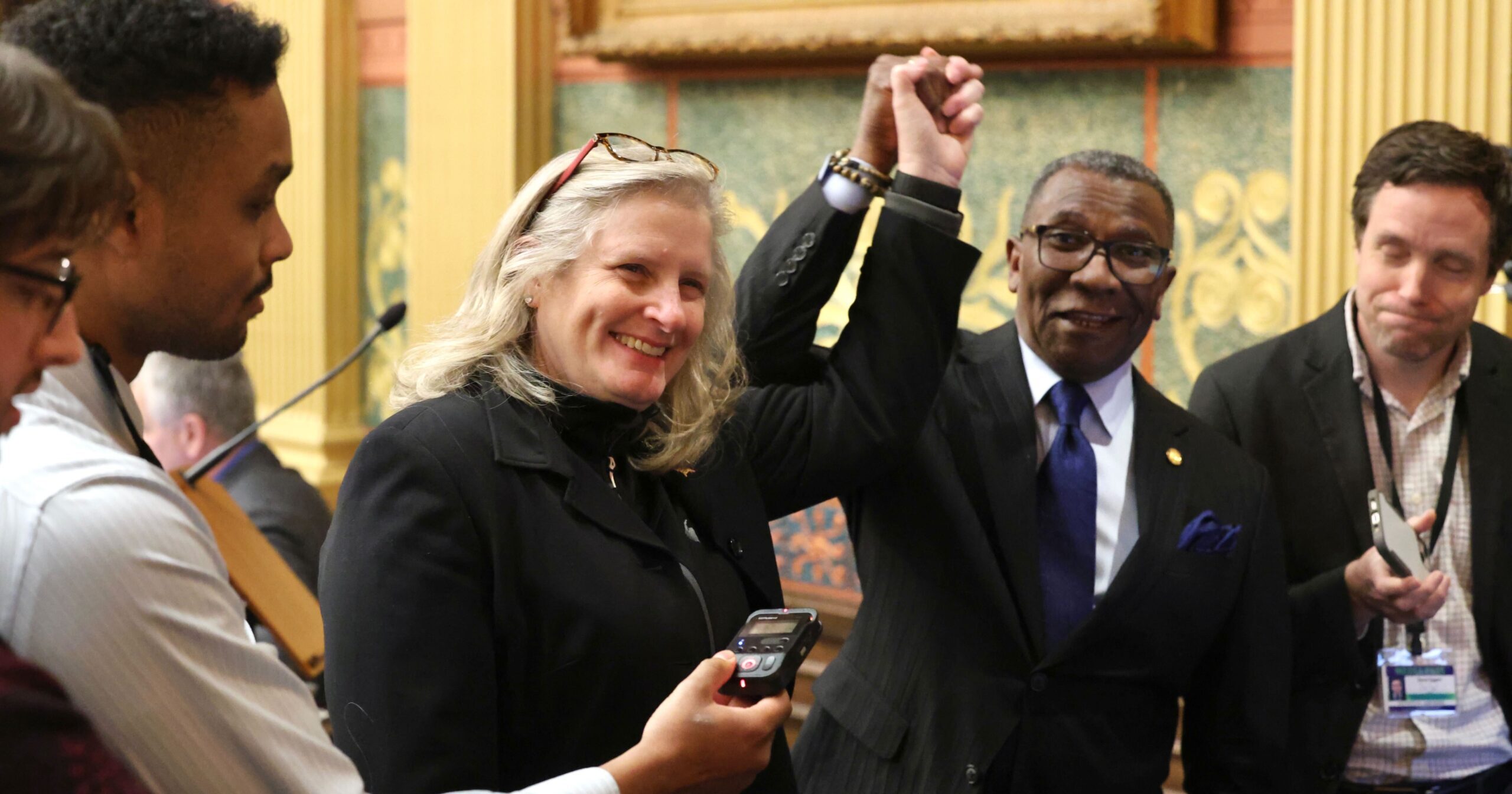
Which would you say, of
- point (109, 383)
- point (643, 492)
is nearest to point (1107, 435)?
point (643, 492)

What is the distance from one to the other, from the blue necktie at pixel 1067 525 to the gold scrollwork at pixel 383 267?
332 centimetres

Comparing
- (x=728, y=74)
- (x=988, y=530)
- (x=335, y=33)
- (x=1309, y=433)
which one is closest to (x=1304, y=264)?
(x=1309, y=433)

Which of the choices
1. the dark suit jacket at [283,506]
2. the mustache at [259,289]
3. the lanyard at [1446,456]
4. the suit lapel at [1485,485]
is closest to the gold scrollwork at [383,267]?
the dark suit jacket at [283,506]

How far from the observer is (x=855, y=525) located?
229 cm

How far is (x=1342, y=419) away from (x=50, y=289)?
2026 mm

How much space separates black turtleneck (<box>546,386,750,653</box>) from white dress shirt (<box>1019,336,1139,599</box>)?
0.67 metres

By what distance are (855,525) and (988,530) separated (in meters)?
0.23

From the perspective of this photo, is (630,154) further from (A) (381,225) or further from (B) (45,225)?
(A) (381,225)

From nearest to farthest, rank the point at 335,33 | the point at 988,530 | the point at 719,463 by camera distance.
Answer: the point at 719,463, the point at 988,530, the point at 335,33

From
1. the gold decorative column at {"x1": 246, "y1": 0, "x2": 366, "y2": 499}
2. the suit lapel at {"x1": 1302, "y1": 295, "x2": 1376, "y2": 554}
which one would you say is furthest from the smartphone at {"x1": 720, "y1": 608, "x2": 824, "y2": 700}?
the gold decorative column at {"x1": 246, "y1": 0, "x2": 366, "y2": 499}

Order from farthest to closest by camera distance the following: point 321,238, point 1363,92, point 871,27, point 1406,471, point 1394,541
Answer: point 321,238 → point 871,27 → point 1363,92 → point 1406,471 → point 1394,541

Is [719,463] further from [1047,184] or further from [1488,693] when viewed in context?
[1488,693]

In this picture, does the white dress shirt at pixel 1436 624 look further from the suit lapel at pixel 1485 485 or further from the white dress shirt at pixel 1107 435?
the white dress shirt at pixel 1107 435

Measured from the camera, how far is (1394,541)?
2.18 m
